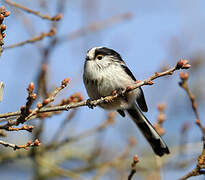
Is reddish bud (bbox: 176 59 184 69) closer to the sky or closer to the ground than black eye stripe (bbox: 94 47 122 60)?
closer to the ground

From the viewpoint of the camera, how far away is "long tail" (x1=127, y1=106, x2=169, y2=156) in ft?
11.8

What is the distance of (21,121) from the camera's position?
2.05 m

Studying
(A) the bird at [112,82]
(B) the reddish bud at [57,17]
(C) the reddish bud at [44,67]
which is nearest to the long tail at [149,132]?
(A) the bird at [112,82]

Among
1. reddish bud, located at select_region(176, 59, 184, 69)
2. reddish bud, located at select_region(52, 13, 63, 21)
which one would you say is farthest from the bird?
reddish bud, located at select_region(176, 59, 184, 69)

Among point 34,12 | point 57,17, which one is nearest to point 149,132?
point 57,17

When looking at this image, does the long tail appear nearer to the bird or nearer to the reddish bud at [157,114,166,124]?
the bird

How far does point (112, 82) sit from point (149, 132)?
879 mm

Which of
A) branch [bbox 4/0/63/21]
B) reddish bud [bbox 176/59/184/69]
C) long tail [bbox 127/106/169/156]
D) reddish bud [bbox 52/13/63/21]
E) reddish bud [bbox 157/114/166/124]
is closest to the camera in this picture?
reddish bud [bbox 176/59/184/69]

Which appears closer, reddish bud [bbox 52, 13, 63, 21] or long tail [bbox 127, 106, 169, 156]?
reddish bud [bbox 52, 13, 63, 21]

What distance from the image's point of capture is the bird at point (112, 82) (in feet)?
11.1

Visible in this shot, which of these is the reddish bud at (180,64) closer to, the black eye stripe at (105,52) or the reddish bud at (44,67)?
the black eye stripe at (105,52)

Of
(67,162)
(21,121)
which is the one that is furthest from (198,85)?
(21,121)

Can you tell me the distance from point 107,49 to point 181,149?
1422mm

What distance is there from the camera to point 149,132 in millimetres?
3863
